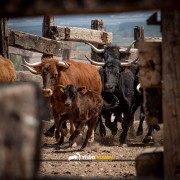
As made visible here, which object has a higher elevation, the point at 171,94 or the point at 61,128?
the point at 171,94

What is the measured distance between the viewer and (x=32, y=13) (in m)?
4.22

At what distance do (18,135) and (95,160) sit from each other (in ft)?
23.3

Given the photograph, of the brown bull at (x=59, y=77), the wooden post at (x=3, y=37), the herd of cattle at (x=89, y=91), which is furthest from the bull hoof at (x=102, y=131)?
the wooden post at (x=3, y=37)

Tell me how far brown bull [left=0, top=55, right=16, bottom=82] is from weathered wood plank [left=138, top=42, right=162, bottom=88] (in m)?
7.00

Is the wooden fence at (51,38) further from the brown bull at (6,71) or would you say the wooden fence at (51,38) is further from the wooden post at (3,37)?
the brown bull at (6,71)

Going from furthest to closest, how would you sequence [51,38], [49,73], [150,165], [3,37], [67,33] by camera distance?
1. [67,33]
2. [51,38]
3. [3,37]
4. [49,73]
5. [150,165]

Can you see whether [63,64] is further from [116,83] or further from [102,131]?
[102,131]

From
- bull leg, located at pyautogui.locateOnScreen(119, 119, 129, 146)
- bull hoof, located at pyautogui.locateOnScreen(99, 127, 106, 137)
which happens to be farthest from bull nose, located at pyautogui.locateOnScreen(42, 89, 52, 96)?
bull hoof, located at pyautogui.locateOnScreen(99, 127, 106, 137)

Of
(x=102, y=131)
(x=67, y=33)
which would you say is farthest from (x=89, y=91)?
(x=67, y=33)

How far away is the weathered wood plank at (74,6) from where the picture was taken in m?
4.12

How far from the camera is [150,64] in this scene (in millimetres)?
6789

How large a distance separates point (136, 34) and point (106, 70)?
14.2 feet

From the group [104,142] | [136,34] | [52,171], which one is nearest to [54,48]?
[104,142]
